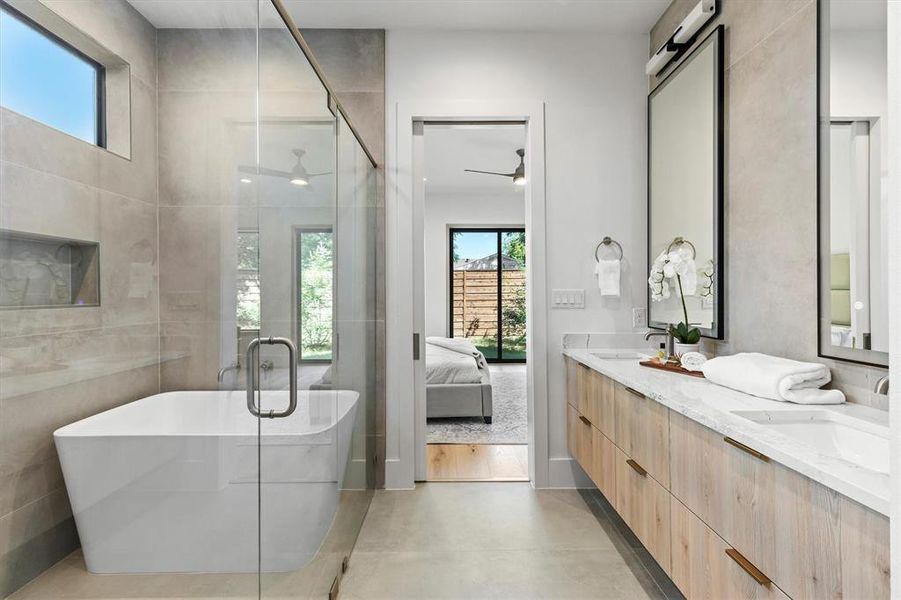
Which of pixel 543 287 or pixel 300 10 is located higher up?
pixel 300 10

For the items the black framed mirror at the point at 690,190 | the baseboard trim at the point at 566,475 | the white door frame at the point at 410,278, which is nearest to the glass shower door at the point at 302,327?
the white door frame at the point at 410,278

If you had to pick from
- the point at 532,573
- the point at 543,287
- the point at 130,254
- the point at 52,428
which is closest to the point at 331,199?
the point at 130,254

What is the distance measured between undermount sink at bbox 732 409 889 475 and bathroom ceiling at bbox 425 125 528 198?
2937 millimetres

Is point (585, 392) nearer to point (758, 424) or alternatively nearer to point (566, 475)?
point (566, 475)

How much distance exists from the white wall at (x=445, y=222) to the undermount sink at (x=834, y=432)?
5.98 m

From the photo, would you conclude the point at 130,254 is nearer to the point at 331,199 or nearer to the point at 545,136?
the point at 331,199

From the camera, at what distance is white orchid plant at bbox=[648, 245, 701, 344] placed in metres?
2.17

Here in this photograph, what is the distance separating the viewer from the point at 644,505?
175 centimetres

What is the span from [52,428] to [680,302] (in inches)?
98.1

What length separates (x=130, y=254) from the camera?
2.38 feet

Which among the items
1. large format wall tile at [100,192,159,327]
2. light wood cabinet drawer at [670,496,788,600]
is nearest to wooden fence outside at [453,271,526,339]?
light wood cabinet drawer at [670,496,788,600]

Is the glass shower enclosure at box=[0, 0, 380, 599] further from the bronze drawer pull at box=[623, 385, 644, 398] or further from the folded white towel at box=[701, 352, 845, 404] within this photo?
the folded white towel at box=[701, 352, 845, 404]

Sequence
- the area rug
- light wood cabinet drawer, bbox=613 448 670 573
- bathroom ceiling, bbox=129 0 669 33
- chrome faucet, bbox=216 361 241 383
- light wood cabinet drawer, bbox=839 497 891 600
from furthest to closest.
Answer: the area rug
bathroom ceiling, bbox=129 0 669 33
light wood cabinet drawer, bbox=613 448 670 573
chrome faucet, bbox=216 361 241 383
light wood cabinet drawer, bbox=839 497 891 600

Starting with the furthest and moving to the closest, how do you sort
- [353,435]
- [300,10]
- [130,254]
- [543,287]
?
[543,287] → [300,10] → [353,435] → [130,254]
